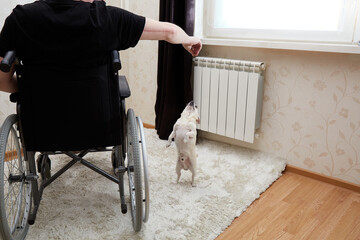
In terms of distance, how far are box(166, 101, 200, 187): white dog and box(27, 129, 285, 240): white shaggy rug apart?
0.19 metres

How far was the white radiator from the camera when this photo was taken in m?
2.38

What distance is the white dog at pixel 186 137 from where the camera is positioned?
188 cm

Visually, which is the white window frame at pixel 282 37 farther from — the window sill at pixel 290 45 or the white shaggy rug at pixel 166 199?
the white shaggy rug at pixel 166 199

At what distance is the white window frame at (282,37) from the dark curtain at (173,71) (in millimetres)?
148

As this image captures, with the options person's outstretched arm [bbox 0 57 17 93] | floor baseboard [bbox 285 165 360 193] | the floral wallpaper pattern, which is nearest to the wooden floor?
floor baseboard [bbox 285 165 360 193]

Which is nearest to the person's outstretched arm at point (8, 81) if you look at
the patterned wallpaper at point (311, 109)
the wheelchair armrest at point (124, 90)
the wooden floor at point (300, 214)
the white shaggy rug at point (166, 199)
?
the wheelchair armrest at point (124, 90)

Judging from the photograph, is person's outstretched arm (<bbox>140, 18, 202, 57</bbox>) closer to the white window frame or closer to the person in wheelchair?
the person in wheelchair

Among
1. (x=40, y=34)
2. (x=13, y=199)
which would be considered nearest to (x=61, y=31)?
(x=40, y=34)

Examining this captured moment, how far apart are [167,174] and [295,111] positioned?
1012 mm

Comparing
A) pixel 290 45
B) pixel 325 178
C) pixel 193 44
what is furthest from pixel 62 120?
pixel 325 178

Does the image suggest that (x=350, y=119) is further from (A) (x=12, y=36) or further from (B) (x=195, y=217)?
(A) (x=12, y=36)

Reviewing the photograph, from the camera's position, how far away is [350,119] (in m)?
2.09

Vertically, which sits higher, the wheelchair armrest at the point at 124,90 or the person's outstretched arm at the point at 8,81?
the person's outstretched arm at the point at 8,81

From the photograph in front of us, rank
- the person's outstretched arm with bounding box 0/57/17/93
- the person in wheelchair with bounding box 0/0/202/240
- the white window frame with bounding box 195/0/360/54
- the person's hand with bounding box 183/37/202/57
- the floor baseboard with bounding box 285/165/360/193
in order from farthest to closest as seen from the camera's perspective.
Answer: the floor baseboard with bounding box 285/165/360/193, the white window frame with bounding box 195/0/360/54, the person's hand with bounding box 183/37/202/57, the person's outstretched arm with bounding box 0/57/17/93, the person in wheelchair with bounding box 0/0/202/240
